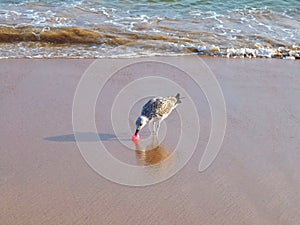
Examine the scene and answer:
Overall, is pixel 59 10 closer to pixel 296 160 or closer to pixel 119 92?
pixel 119 92

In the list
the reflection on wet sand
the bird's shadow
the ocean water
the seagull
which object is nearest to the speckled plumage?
the seagull

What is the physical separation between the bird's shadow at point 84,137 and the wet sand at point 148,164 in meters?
0.03

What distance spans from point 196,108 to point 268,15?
808cm

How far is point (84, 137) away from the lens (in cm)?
638

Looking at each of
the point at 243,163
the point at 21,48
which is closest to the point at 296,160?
the point at 243,163

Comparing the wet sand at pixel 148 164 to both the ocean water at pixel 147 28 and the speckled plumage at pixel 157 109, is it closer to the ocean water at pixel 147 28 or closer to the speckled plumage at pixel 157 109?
the speckled plumage at pixel 157 109

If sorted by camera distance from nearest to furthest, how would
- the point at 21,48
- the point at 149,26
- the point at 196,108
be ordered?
the point at 196,108 → the point at 21,48 → the point at 149,26

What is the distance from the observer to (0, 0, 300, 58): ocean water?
35.0 ft

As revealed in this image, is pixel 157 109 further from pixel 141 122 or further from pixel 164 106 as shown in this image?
pixel 141 122

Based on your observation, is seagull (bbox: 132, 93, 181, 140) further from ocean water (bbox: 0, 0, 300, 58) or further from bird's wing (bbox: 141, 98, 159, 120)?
ocean water (bbox: 0, 0, 300, 58)

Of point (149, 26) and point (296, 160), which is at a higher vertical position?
point (296, 160)

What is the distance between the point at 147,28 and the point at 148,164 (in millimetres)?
7334

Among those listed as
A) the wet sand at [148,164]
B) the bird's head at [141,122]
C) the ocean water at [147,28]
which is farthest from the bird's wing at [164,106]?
the ocean water at [147,28]

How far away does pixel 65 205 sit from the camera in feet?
16.1
